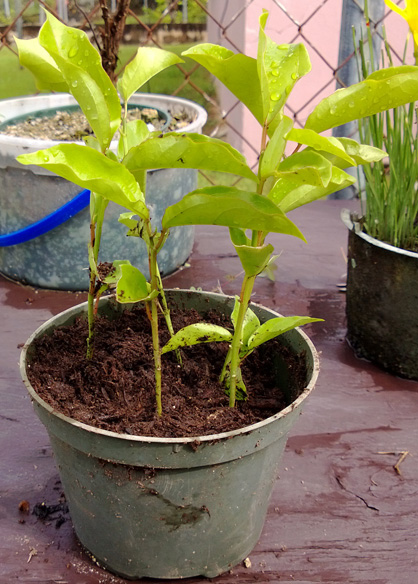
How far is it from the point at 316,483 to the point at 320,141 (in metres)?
0.73

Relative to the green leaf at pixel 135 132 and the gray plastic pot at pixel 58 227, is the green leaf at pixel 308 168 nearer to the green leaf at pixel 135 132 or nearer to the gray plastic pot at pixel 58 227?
the green leaf at pixel 135 132

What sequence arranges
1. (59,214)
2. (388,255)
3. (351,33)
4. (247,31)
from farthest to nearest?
1. (247,31)
2. (351,33)
3. (59,214)
4. (388,255)

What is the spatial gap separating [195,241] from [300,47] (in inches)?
53.3

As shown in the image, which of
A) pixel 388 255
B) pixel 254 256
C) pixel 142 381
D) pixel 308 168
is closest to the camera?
pixel 308 168

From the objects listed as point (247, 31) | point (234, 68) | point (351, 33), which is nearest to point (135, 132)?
point (234, 68)

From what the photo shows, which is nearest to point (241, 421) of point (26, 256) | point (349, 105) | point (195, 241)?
point (349, 105)

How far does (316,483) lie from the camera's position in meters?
1.10

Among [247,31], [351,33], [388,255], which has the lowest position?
[388,255]

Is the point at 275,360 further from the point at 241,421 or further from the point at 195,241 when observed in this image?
the point at 195,241

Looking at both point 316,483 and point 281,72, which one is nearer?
point 281,72

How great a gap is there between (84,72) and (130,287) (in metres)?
0.25

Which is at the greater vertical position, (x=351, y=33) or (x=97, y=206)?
(x=351, y=33)

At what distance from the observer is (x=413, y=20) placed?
39.2 inches

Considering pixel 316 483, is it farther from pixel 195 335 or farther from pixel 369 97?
pixel 369 97
